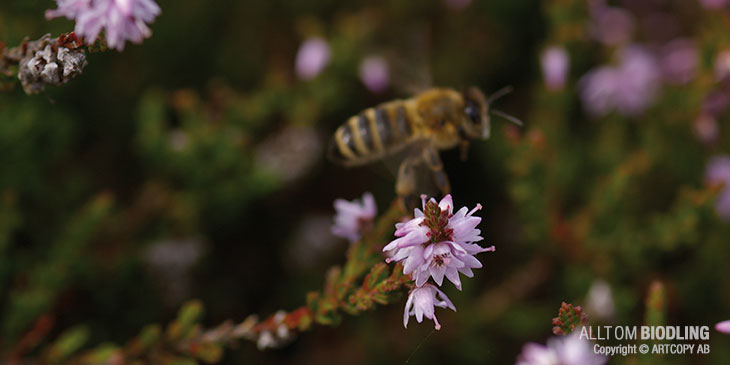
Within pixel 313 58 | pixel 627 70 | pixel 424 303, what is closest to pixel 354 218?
pixel 424 303

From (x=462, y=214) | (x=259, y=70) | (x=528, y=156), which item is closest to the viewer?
(x=462, y=214)

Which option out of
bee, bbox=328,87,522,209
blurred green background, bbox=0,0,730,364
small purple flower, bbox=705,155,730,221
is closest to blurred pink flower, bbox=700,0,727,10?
blurred green background, bbox=0,0,730,364

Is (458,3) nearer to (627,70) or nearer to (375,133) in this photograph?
(627,70)

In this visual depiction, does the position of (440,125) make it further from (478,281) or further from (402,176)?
(478,281)

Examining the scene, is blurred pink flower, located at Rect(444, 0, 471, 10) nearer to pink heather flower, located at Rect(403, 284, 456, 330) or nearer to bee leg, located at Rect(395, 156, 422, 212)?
bee leg, located at Rect(395, 156, 422, 212)

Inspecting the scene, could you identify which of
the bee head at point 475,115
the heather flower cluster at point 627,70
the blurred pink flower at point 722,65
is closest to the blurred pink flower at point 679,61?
the heather flower cluster at point 627,70

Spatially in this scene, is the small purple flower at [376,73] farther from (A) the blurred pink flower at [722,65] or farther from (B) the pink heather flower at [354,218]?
(A) the blurred pink flower at [722,65]

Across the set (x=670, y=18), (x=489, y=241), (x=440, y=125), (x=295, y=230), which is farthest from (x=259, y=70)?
(x=670, y=18)
